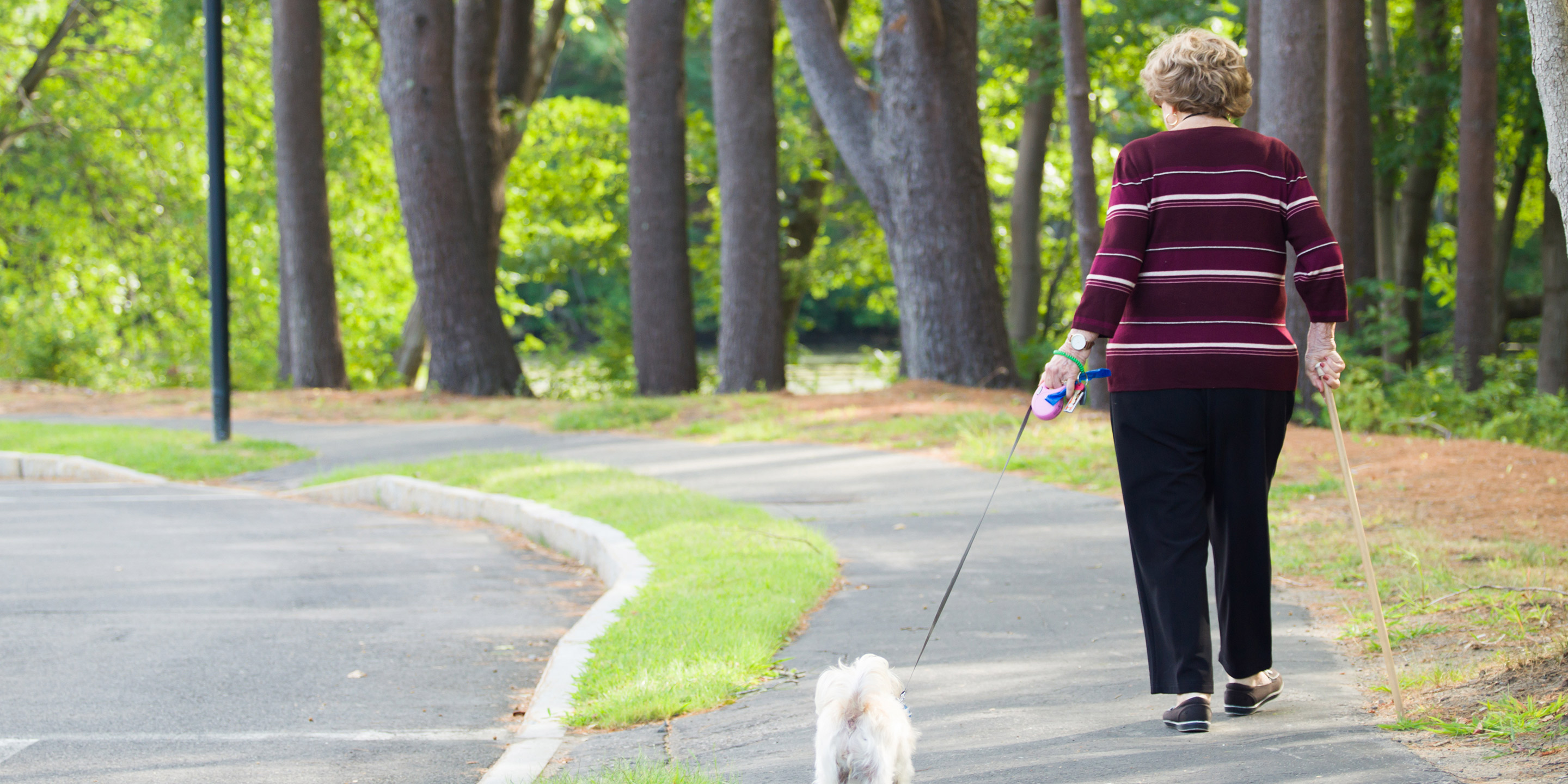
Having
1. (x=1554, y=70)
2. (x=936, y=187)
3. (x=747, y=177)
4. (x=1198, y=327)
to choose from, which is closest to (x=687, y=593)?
(x=1198, y=327)

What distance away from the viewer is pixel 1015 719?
3996 mm

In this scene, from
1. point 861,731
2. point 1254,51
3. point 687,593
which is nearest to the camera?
point 861,731

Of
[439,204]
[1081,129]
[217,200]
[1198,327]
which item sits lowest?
[1198,327]

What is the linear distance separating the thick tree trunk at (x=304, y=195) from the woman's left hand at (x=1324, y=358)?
17.4 m

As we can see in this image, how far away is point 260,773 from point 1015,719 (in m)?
2.35

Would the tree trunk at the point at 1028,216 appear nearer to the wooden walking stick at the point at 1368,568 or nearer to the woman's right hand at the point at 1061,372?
the wooden walking stick at the point at 1368,568

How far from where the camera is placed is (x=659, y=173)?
17.0 meters

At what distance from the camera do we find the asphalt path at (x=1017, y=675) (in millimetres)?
3537

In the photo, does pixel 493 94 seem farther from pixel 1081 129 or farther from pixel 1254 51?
pixel 1254 51

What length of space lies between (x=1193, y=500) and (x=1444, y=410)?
1003 centimetres

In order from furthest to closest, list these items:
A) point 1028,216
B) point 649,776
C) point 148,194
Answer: point 148,194
point 1028,216
point 649,776

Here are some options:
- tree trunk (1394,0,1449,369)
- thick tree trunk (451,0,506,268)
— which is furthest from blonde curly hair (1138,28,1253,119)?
thick tree trunk (451,0,506,268)

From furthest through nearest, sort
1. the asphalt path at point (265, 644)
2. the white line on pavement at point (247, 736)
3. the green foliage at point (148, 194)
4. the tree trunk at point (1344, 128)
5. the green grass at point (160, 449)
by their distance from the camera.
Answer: the green foliage at point (148, 194) → the tree trunk at point (1344, 128) → the green grass at point (160, 449) → the white line on pavement at point (247, 736) → the asphalt path at point (265, 644)

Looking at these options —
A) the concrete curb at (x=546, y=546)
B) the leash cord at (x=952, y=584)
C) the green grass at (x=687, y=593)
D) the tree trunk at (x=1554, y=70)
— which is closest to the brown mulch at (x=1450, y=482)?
the leash cord at (x=952, y=584)
